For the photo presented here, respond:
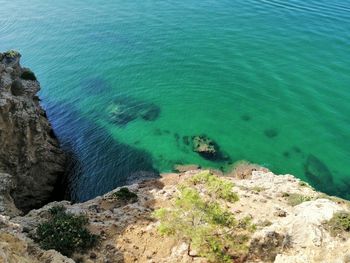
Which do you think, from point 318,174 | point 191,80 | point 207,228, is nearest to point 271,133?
point 318,174

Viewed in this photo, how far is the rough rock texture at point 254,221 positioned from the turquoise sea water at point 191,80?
10.6 m

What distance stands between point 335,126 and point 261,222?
92.8 feet

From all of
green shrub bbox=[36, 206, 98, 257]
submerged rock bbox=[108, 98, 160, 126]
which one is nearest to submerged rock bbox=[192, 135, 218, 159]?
submerged rock bbox=[108, 98, 160, 126]

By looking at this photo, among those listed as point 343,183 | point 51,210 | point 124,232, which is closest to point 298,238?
point 124,232

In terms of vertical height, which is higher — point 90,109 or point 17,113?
point 17,113

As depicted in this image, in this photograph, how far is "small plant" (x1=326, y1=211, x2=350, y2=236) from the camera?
1003 inches

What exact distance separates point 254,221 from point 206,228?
6634 millimetres

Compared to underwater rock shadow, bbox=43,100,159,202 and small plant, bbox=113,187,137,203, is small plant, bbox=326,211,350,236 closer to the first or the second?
small plant, bbox=113,187,137,203

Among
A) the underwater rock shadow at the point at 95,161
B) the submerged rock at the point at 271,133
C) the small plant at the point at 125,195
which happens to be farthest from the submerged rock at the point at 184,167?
the small plant at the point at 125,195

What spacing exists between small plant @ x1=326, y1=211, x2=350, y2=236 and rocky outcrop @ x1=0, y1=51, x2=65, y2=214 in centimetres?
2682

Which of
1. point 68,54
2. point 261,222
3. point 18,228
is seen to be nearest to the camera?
point 18,228

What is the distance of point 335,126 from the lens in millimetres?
52781

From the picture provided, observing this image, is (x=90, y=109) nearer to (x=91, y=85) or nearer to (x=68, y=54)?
(x=91, y=85)

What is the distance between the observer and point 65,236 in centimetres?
2786
